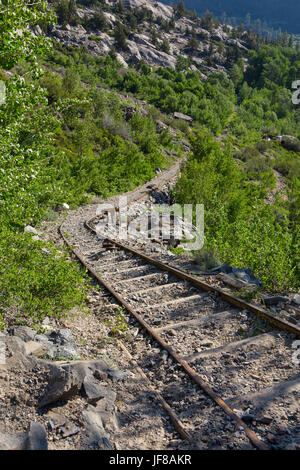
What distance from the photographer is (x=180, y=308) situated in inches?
233

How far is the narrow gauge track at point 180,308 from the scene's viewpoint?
14.4ft

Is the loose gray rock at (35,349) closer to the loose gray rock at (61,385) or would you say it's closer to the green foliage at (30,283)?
the loose gray rock at (61,385)

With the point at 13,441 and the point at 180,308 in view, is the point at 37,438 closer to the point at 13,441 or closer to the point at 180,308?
the point at 13,441

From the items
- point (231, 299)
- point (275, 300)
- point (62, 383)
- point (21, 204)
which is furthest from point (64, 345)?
point (275, 300)

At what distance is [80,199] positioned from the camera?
64.5ft

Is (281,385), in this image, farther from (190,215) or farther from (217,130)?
(217,130)

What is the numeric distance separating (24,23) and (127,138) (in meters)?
35.1

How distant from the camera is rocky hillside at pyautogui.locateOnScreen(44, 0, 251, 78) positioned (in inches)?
3861

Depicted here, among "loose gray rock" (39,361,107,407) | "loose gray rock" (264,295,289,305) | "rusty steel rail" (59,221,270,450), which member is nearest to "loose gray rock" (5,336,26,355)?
"loose gray rock" (39,361,107,407)

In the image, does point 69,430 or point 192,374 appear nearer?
point 69,430

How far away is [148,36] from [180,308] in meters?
144

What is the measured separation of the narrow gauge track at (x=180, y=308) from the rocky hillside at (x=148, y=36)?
100 metres

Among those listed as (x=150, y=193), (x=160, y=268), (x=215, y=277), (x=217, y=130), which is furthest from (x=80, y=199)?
(x=217, y=130)

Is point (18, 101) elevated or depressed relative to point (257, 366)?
elevated
